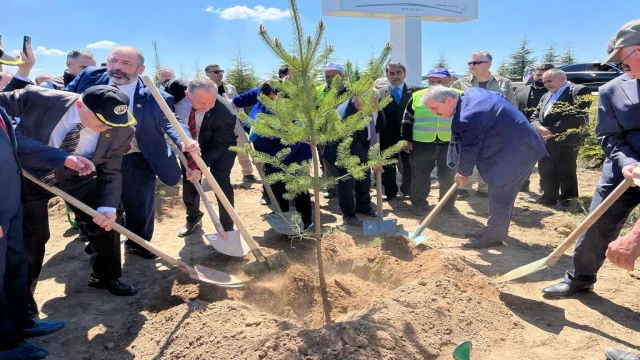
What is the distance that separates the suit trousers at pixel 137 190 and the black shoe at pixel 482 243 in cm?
323

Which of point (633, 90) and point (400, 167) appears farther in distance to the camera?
point (400, 167)

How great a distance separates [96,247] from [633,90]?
4068 millimetres

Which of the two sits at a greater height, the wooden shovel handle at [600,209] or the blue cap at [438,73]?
the blue cap at [438,73]

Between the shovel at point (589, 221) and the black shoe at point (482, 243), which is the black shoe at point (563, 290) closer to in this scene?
the shovel at point (589, 221)

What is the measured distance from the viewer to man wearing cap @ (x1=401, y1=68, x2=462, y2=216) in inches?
219

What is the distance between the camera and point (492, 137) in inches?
172

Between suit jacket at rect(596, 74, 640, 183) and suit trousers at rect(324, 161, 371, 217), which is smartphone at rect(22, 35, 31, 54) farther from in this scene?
suit jacket at rect(596, 74, 640, 183)

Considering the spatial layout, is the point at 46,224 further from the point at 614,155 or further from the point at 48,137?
the point at 614,155

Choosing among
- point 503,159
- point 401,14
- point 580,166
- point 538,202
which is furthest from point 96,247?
point 401,14

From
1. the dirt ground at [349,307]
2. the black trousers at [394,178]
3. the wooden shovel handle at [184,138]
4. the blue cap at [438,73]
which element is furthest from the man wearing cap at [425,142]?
the wooden shovel handle at [184,138]

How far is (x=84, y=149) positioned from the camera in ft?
10.8

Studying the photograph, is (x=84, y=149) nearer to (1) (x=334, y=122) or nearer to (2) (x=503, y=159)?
(1) (x=334, y=122)

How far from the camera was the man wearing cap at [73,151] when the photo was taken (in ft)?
9.57

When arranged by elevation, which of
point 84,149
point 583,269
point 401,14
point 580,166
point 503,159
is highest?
point 401,14
